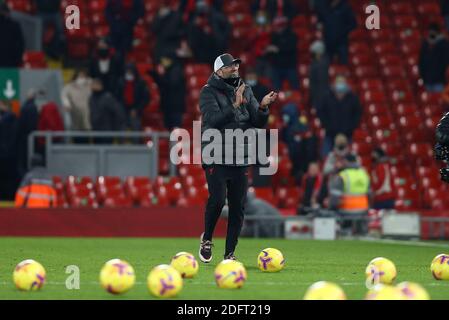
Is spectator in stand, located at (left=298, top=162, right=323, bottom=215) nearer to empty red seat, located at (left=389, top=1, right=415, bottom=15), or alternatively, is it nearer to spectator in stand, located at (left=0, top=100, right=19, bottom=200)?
spectator in stand, located at (left=0, top=100, right=19, bottom=200)

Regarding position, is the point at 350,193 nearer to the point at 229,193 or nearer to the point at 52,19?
the point at 229,193

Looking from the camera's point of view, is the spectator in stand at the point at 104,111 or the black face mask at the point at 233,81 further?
the spectator in stand at the point at 104,111

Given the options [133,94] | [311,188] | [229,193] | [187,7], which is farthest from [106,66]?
[229,193]

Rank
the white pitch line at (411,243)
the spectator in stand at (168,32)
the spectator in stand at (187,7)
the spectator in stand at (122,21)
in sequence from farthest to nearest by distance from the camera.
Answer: the spectator in stand at (187,7) < the spectator in stand at (122,21) < the spectator in stand at (168,32) < the white pitch line at (411,243)

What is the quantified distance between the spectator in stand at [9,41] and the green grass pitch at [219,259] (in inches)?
257

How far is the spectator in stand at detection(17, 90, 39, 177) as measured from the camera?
25.4m

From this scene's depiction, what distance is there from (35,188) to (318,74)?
25.4ft

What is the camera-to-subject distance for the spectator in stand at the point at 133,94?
87.9 ft

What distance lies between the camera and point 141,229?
76.2 feet

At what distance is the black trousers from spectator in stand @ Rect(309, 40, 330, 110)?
13473 millimetres

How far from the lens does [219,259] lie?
16234 millimetres

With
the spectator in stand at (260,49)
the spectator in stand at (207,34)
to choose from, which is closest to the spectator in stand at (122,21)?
the spectator in stand at (207,34)

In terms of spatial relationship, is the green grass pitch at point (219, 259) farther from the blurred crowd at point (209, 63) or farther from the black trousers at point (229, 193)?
the blurred crowd at point (209, 63)
